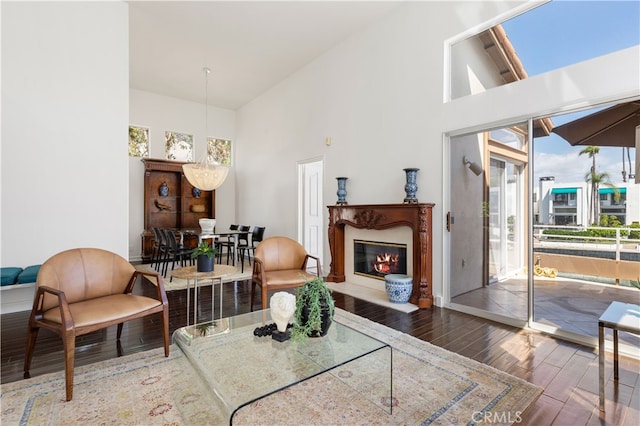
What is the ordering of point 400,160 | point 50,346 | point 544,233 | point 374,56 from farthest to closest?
point 374,56, point 400,160, point 544,233, point 50,346

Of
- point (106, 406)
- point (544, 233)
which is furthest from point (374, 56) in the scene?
point (106, 406)

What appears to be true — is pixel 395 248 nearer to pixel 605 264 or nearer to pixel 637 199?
pixel 605 264

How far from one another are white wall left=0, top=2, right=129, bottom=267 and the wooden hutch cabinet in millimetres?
3332

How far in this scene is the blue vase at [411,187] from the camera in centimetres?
408

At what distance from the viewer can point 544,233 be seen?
10.4 ft

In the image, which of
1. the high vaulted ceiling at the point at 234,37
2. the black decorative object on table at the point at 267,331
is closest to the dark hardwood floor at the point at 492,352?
the black decorative object on table at the point at 267,331

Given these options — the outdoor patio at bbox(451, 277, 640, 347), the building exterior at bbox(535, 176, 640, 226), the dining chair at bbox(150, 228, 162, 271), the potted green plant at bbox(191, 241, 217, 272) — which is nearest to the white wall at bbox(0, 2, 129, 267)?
the dining chair at bbox(150, 228, 162, 271)

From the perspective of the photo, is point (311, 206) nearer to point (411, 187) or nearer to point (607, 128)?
point (411, 187)

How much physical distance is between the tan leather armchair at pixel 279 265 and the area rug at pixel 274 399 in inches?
50.0

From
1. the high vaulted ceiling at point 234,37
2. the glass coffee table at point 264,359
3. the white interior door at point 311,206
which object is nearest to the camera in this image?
the glass coffee table at point 264,359

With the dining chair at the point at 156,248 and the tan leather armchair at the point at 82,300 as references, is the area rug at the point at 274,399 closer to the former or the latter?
the tan leather armchair at the point at 82,300

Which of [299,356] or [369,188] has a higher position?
[369,188]

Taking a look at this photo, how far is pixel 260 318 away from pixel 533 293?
8.91 ft

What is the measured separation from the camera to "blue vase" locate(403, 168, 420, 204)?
4082 millimetres
